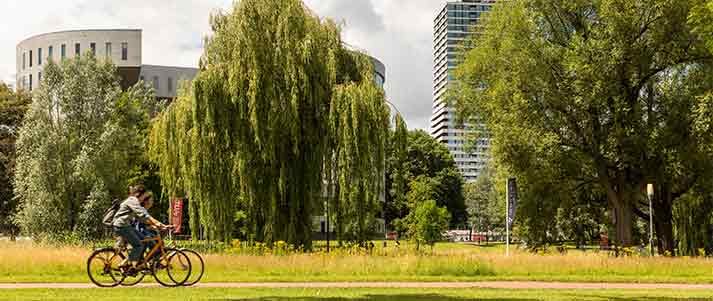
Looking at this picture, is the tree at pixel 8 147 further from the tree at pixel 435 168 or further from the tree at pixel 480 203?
the tree at pixel 480 203

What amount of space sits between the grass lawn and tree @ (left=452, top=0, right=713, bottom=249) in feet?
33.5

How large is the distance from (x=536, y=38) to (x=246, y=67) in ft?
41.1

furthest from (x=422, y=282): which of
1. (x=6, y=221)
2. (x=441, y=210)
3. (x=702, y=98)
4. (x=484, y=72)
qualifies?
(x=6, y=221)

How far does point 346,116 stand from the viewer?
24688mm

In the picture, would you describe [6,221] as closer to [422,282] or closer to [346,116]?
[346,116]

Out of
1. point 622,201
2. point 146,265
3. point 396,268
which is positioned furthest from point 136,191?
point 622,201

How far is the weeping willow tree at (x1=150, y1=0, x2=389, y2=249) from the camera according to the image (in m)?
24.8

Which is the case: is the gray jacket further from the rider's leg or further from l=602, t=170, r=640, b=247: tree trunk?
l=602, t=170, r=640, b=247: tree trunk

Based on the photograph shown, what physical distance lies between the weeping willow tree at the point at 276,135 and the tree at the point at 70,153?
1999cm

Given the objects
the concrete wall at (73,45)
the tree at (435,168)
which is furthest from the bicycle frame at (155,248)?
the tree at (435,168)

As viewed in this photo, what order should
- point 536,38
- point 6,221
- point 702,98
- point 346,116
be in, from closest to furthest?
point 346,116 → point 702,98 → point 536,38 → point 6,221

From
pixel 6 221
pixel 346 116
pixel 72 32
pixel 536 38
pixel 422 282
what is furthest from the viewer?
pixel 72 32

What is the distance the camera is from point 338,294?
43.7 feet

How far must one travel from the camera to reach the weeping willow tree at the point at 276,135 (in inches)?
974
